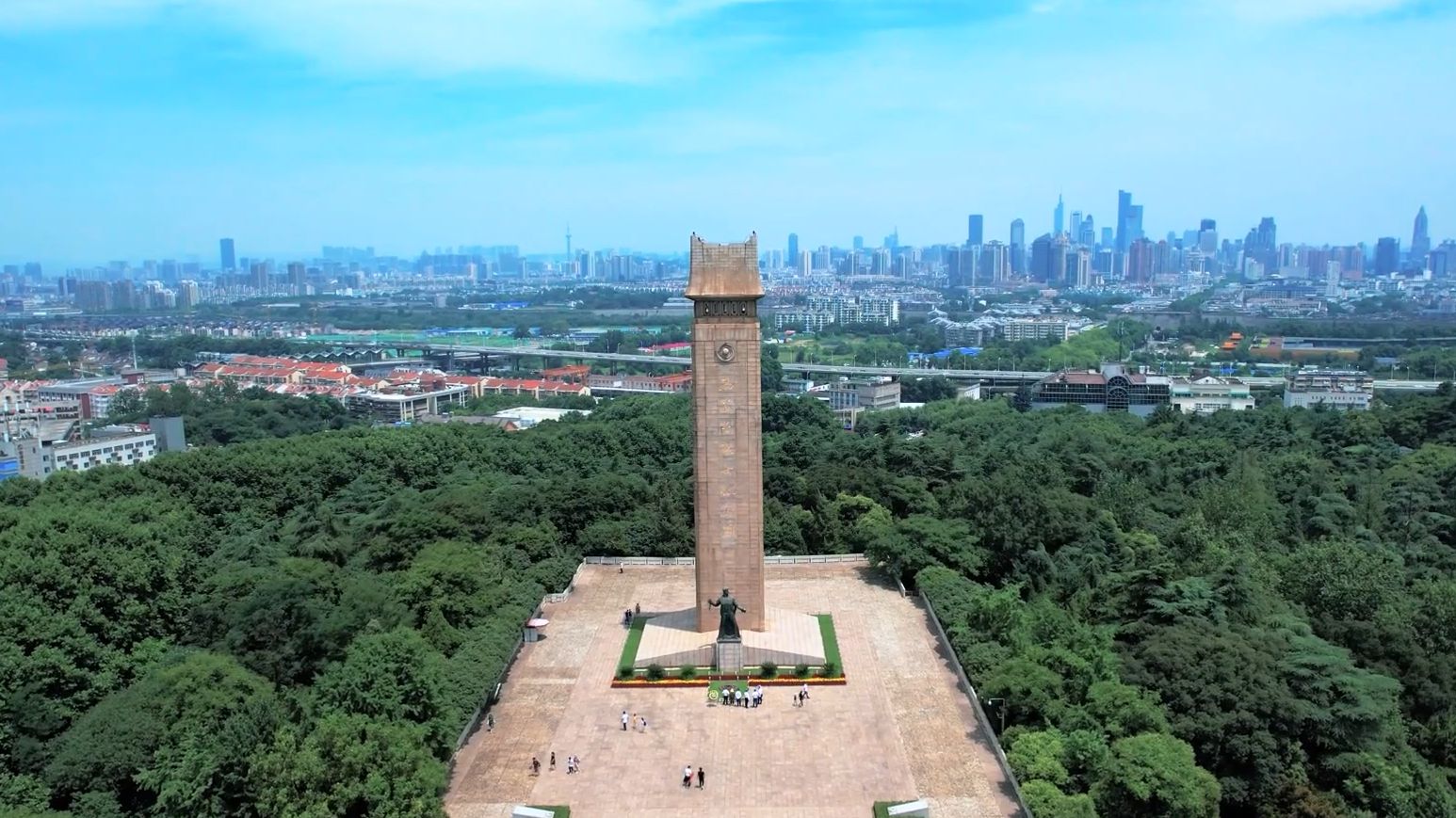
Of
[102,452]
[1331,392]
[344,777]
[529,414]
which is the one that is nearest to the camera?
[344,777]

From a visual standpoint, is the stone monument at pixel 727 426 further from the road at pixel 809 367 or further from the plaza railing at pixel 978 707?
the road at pixel 809 367

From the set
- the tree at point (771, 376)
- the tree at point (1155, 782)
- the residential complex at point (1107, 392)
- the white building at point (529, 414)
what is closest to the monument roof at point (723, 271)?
the tree at point (1155, 782)

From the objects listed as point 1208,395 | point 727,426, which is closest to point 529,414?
point 1208,395

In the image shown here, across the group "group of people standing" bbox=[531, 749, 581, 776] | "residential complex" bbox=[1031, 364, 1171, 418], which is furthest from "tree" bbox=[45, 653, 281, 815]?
"residential complex" bbox=[1031, 364, 1171, 418]

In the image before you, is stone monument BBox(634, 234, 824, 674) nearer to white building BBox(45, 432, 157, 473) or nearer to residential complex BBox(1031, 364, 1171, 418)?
white building BBox(45, 432, 157, 473)

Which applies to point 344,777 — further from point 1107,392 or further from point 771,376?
point 771,376
